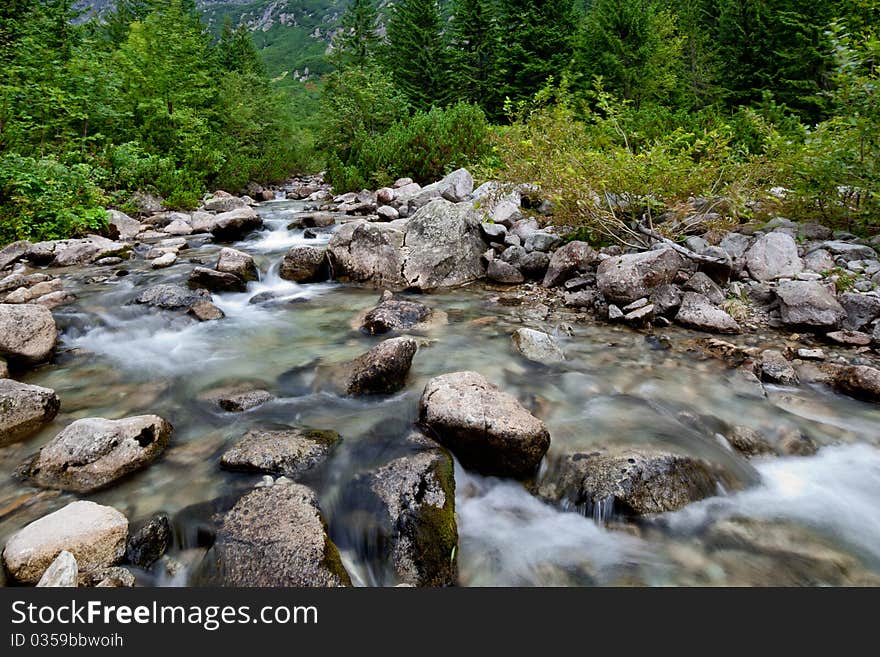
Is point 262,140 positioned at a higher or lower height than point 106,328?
higher

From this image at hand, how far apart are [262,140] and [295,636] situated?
91.5 feet

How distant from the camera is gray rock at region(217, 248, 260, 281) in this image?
7938mm

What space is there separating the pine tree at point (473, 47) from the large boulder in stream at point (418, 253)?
2416cm

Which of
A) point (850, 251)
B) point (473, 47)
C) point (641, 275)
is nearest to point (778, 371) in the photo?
point (641, 275)

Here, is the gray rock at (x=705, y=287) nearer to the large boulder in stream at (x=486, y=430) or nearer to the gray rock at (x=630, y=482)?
the gray rock at (x=630, y=482)

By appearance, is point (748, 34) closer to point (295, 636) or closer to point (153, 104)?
point (153, 104)

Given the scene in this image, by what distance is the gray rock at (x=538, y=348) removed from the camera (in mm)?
5188

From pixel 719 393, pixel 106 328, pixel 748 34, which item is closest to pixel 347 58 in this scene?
pixel 748 34

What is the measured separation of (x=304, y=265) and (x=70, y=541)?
20.9ft

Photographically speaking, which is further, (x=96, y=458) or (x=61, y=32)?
(x=61, y=32)

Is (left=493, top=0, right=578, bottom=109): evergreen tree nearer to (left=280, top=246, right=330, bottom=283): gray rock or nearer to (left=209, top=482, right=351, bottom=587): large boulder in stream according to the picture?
(left=280, top=246, right=330, bottom=283): gray rock

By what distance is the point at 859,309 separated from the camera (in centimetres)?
550

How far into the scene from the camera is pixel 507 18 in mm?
25688

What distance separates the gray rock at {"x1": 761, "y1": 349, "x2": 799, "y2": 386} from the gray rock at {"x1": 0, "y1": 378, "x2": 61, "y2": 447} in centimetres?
665
